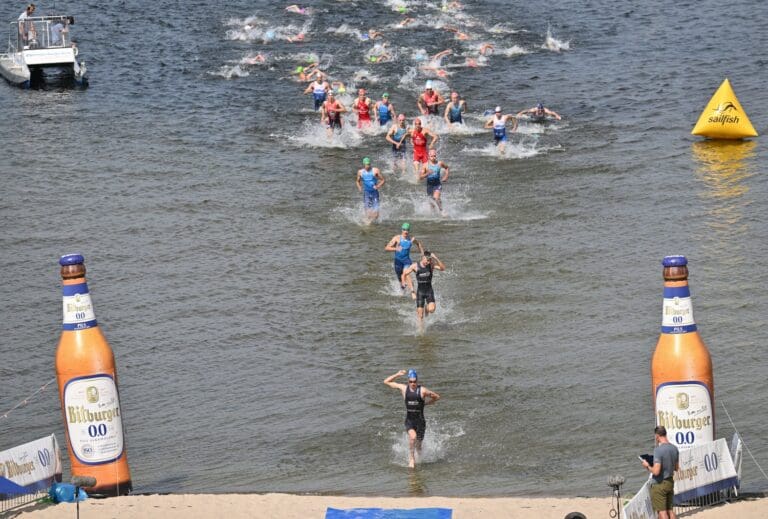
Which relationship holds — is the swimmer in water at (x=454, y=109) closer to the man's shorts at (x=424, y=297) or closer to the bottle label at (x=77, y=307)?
the man's shorts at (x=424, y=297)

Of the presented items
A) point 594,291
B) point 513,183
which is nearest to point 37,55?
point 513,183

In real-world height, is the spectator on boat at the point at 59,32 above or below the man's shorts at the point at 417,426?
above

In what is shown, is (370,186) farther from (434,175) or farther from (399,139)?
(399,139)

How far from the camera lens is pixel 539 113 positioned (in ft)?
119

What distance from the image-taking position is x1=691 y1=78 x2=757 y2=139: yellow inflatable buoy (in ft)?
112

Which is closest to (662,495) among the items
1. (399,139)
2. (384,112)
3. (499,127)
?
(399,139)

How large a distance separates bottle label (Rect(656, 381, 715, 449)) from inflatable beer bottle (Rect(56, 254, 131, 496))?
20.0 feet

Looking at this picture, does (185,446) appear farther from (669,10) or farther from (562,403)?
(669,10)

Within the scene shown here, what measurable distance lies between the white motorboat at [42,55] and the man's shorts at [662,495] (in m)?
30.4

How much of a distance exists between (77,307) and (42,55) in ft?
89.7

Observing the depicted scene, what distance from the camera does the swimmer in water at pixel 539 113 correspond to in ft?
119

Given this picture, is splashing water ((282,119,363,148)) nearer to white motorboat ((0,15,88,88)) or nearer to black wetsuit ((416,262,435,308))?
white motorboat ((0,15,88,88))

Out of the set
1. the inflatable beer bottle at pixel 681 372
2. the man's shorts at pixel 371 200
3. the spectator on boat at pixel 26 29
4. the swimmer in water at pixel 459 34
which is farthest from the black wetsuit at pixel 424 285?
the swimmer in water at pixel 459 34

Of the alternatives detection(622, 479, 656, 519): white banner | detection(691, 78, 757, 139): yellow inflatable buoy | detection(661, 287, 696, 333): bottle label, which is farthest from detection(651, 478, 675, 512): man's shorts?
detection(691, 78, 757, 139): yellow inflatable buoy
